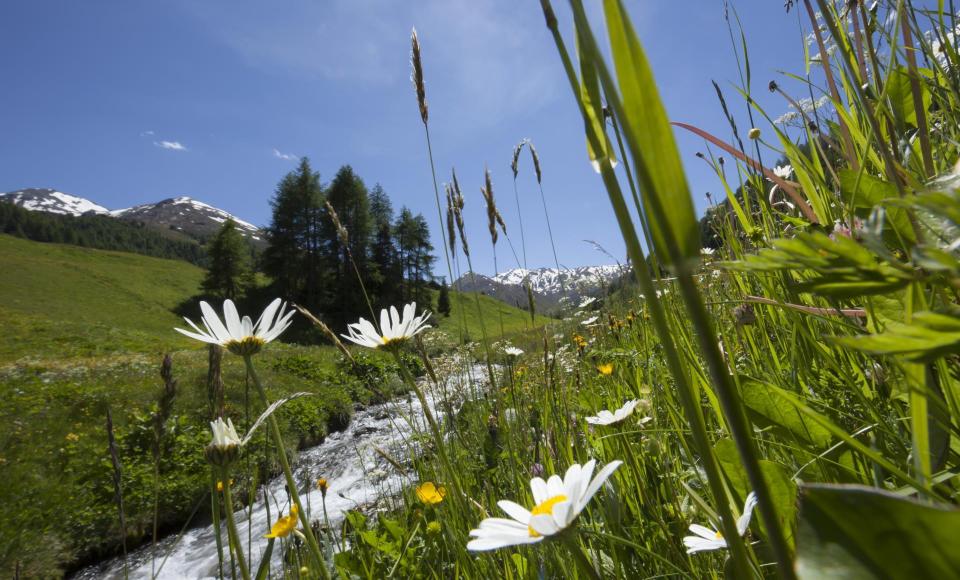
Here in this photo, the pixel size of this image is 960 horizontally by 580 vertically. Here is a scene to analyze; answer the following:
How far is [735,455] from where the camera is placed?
2.08ft

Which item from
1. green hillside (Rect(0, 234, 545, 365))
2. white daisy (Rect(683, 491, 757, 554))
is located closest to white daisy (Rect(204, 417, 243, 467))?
white daisy (Rect(683, 491, 757, 554))

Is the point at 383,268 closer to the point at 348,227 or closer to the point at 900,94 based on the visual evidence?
the point at 348,227

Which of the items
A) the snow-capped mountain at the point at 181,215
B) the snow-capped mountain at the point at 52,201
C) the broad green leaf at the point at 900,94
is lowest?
the broad green leaf at the point at 900,94

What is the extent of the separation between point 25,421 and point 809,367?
8708 millimetres

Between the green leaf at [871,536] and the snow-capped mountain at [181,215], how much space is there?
456ft

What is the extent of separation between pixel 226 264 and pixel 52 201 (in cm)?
15599

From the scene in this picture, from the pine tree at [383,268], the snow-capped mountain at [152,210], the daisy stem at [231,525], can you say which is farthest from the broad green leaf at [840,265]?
the snow-capped mountain at [152,210]

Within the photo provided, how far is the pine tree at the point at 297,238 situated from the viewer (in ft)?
93.2

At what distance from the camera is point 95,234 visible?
79500mm

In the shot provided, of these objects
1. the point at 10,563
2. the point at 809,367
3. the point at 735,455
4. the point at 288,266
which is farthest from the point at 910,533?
the point at 288,266

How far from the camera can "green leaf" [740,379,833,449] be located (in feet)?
2.16

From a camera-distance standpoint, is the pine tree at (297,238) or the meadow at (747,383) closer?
the meadow at (747,383)

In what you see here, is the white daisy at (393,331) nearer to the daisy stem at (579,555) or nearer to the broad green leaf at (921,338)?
the daisy stem at (579,555)

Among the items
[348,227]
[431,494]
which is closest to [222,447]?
[431,494]
